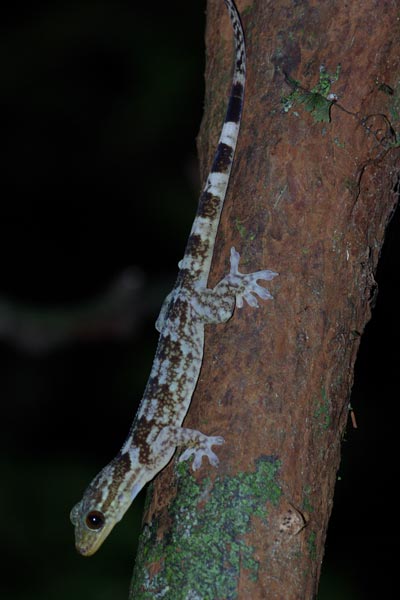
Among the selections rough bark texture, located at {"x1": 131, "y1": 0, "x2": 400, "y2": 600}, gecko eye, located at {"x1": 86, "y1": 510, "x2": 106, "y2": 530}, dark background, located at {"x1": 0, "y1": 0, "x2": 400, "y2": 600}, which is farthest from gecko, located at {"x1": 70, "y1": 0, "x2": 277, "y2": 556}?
dark background, located at {"x1": 0, "y1": 0, "x2": 400, "y2": 600}

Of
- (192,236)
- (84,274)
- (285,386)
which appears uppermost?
(84,274)

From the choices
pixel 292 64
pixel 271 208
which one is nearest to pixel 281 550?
pixel 271 208

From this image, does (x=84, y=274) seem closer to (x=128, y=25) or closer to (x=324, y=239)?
(x=128, y=25)

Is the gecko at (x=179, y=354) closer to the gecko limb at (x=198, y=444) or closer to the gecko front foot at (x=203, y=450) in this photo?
the gecko limb at (x=198, y=444)

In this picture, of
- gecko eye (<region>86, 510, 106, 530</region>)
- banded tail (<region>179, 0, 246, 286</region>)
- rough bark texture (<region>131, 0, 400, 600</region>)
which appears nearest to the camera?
rough bark texture (<region>131, 0, 400, 600</region>)

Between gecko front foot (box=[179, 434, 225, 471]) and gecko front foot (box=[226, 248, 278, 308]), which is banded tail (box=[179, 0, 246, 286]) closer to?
gecko front foot (box=[226, 248, 278, 308])

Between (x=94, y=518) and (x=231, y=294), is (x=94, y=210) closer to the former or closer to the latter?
(x=94, y=518)

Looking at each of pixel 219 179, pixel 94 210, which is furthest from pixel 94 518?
pixel 94 210
